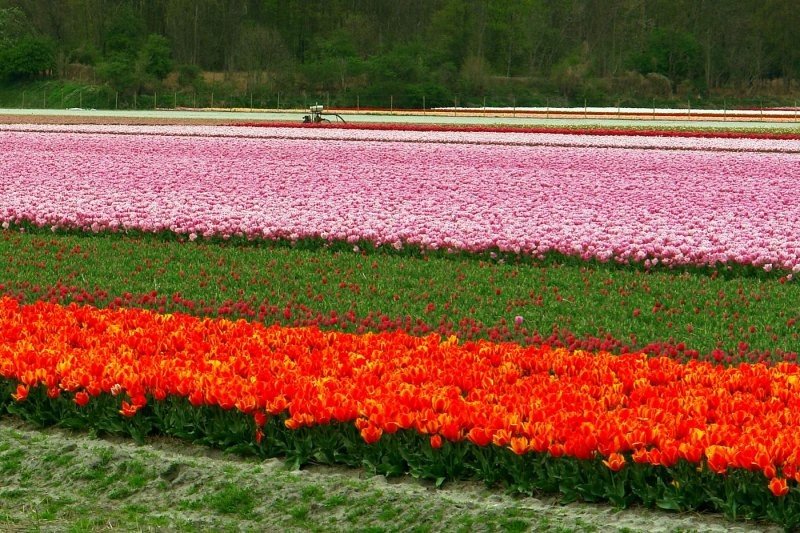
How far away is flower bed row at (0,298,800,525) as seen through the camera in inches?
210

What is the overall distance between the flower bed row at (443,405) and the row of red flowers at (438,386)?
0.01 metres

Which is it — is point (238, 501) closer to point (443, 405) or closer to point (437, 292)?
point (443, 405)

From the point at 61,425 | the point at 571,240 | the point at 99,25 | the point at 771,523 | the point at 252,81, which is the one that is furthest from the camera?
the point at 99,25

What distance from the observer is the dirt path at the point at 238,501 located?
5285 millimetres

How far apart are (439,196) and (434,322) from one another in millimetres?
8667

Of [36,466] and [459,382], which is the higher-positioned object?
[459,382]

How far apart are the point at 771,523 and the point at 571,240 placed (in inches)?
326

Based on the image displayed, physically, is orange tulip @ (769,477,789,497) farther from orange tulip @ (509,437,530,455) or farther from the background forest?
the background forest

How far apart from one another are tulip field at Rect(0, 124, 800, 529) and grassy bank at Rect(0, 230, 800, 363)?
40mm

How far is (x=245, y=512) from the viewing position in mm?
5617

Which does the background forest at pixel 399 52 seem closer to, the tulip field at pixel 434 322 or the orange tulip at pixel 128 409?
the tulip field at pixel 434 322

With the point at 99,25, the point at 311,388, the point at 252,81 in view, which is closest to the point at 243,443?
the point at 311,388

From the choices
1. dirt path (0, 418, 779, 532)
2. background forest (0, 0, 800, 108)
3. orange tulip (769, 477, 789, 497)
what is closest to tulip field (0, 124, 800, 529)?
orange tulip (769, 477, 789, 497)

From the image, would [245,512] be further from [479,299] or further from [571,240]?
[571,240]
